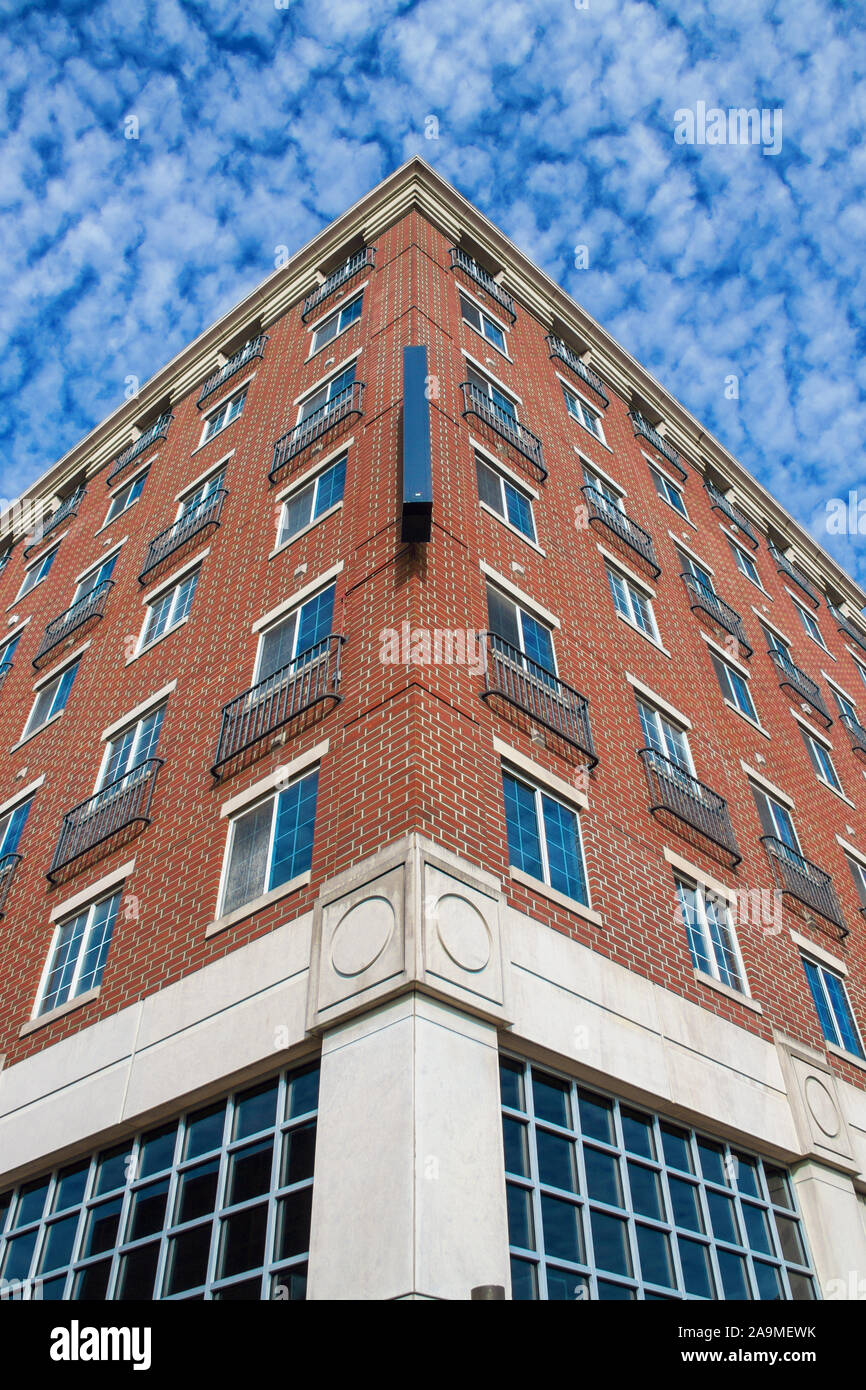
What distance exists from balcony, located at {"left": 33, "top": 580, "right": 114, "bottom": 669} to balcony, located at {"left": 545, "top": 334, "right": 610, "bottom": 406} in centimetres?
1423

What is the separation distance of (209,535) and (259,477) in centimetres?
177

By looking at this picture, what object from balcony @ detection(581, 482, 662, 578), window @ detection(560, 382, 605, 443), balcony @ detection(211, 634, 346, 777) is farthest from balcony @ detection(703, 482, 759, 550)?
balcony @ detection(211, 634, 346, 777)

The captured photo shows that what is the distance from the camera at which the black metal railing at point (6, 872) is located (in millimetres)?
19469

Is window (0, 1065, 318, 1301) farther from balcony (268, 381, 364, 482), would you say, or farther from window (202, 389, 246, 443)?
window (202, 389, 246, 443)

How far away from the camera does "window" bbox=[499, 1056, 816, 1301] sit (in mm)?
11438

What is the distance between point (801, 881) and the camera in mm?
20609

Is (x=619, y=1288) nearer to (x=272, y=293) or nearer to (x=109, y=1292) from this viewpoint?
(x=109, y=1292)

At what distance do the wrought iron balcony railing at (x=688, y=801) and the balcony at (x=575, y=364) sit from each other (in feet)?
50.4

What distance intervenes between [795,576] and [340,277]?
60.8 feet

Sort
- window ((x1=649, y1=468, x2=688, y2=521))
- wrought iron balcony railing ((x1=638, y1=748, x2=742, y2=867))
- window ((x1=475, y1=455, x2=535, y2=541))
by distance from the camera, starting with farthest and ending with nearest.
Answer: window ((x1=649, y1=468, x2=688, y2=521)) → window ((x1=475, y1=455, x2=535, y2=541)) → wrought iron balcony railing ((x1=638, y1=748, x2=742, y2=867))

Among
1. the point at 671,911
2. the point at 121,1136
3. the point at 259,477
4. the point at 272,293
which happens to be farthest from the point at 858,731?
the point at 121,1136

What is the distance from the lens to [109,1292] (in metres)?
12.3

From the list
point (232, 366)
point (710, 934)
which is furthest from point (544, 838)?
point (232, 366)
